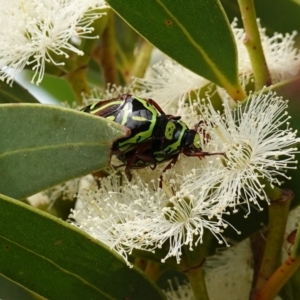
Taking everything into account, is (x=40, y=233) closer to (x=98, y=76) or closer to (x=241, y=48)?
(x=241, y=48)

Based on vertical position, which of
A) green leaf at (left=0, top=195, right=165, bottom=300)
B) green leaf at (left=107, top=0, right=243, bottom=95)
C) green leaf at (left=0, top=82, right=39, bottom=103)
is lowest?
green leaf at (left=0, top=195, right=165, bottom=300)

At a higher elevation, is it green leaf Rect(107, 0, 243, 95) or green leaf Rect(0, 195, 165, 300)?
green leaf Rect(107, 0, 243, 95)

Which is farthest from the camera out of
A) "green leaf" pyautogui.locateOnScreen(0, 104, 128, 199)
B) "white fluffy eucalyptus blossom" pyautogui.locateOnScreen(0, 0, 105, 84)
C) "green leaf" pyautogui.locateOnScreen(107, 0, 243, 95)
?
"white fluffy eucalyptus blossom" pyautogui.locateOnScreen(0, 0, 105, 84)

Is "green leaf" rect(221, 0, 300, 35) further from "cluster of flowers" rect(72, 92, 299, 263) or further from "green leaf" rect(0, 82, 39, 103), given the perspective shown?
"green leaf" rect(0, 82, 39, 103)

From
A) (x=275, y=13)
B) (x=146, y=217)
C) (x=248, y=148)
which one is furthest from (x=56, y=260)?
(x=275, y=13)

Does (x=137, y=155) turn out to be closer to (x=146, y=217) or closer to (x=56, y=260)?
(x=146, y=217)

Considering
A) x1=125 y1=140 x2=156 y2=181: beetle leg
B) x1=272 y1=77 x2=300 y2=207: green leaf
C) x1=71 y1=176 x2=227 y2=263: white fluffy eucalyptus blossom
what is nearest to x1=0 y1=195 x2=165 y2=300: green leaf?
x1=71 y1=176 x2=227 y2=263: white fluffy eucalyptus blossom
